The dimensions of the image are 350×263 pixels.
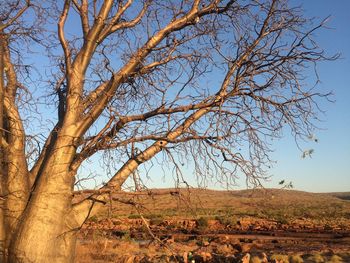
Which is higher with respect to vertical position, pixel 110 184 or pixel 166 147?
pixel 166 147

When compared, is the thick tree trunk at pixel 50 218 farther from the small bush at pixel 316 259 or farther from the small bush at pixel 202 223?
the small bush at pixel 202 223

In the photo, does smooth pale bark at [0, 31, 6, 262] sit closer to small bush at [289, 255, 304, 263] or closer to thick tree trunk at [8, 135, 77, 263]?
thick tree trunk at [8, 135, 77, 263]

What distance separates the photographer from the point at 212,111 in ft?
22.9

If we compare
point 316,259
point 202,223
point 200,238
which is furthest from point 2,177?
point 202,223

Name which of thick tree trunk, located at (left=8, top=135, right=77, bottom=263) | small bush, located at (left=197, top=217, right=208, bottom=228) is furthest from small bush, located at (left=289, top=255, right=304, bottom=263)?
small bush, located at (left=197, top=217, right=208, bottom=228)

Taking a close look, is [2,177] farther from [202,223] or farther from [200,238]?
[202,223]

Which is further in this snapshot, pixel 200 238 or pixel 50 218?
pixel 200 238

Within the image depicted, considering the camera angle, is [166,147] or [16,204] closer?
[16,204]

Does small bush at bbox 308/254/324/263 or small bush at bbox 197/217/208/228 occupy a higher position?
small bush at bbox 197/217/208/228

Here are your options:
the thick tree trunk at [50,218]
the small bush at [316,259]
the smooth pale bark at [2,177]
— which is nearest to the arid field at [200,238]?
the small bush at [316,259]

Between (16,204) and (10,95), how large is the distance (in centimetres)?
169

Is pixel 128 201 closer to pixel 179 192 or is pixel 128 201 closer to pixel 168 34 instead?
pixel 179 192

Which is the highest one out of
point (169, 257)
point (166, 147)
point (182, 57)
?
point (182, 57)

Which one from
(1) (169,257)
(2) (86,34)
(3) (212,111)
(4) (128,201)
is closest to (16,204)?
(4) (128,201)
